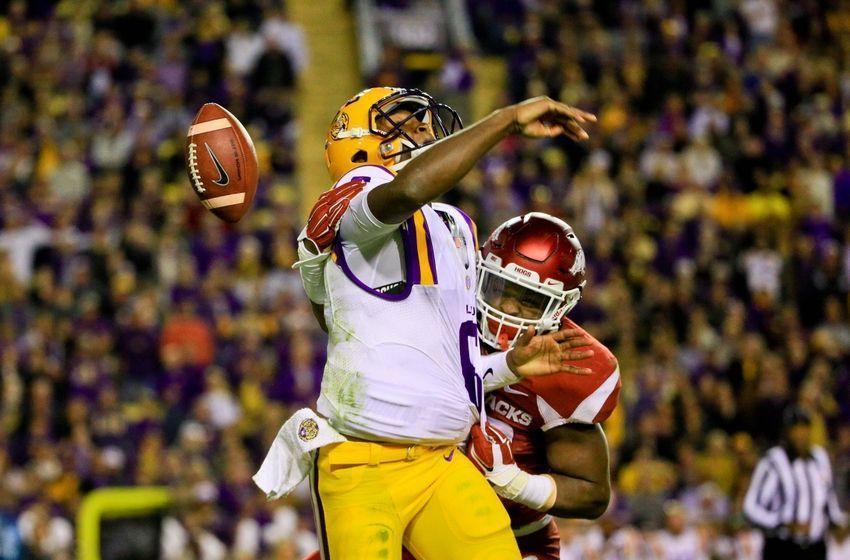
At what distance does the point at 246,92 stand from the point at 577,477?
1050cm

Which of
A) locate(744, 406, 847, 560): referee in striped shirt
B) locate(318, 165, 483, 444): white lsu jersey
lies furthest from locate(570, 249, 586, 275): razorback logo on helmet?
locate(744, 406, 847, 560): referee in striped shirt

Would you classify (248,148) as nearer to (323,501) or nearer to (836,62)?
(323,501)

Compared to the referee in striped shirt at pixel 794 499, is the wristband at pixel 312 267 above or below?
above

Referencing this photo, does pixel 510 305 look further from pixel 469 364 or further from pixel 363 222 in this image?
pixel 363 222

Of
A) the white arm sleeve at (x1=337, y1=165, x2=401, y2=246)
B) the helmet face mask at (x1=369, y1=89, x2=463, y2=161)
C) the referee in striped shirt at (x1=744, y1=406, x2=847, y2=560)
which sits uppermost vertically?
the helmet face mask at (x1=369, y1=89, x2=463, y2=161)

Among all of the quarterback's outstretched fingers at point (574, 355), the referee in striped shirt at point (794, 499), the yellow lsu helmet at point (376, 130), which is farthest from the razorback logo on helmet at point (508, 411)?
the referee in striped shirt at point (794, 499)

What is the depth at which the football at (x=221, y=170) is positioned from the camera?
14.5 ft

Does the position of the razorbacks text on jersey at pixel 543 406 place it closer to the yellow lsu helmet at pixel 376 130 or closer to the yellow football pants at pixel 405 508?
the yellow football pants at pixel 405 508

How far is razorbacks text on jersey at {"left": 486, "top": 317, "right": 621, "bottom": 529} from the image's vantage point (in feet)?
14.5

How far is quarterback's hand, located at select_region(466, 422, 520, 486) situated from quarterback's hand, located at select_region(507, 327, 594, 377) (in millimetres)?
222

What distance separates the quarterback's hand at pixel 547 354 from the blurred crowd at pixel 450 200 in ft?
18.3

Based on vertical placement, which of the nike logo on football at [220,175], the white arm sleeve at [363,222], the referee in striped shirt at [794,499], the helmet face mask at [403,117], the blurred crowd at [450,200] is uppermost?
the helmet face mask at [403,117]

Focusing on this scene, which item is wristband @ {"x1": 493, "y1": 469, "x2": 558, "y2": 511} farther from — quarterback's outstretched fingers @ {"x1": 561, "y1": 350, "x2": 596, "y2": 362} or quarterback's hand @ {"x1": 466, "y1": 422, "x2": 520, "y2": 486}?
quarterback's outstretched fingers @ {"x1": 561, "y1": 350, "x2": 596, "y2": 362}

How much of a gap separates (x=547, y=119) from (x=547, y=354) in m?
0.82
